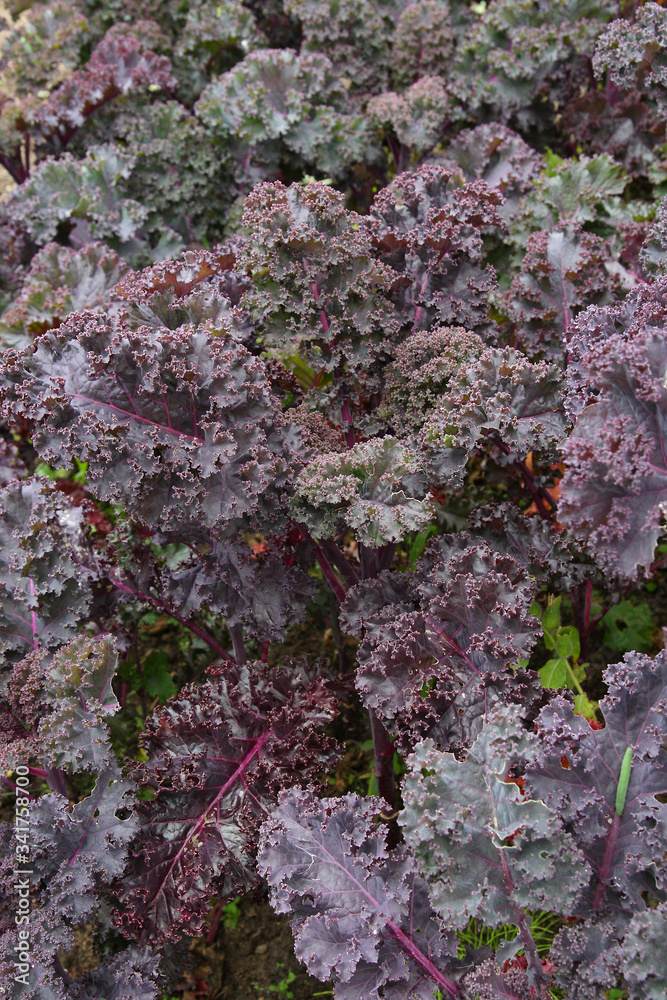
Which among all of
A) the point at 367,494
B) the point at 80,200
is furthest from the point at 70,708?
the point at 80,200

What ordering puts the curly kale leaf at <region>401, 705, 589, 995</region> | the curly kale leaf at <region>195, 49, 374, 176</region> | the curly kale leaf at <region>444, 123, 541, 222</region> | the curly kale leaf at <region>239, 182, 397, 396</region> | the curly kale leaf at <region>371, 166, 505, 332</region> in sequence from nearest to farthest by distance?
the curly kale leaf at <region>401, 705, 589, 995</region> < the curly kale leaf at <region>239, 182, 397, 396</region> < the curly kale leaf at <region>371, 166, 505, 332</region> < the curly kale leaf at <region>444, 123, 541, 222</region> < the curly kale leaf at <region>195, 49, 374, 176</region>

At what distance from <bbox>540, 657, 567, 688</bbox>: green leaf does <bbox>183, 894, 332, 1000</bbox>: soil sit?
1.29 meters

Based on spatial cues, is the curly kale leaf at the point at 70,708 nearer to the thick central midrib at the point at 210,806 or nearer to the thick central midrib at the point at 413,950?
the thick central midrib at the point at 210,806

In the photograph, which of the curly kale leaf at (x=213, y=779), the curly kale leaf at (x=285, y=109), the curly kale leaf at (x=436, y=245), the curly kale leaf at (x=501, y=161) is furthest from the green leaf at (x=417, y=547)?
the curly kale leaf at (x=285, y=109)

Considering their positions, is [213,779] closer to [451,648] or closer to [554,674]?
[451,648]

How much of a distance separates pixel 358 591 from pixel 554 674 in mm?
773

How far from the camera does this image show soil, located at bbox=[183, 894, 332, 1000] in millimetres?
2670

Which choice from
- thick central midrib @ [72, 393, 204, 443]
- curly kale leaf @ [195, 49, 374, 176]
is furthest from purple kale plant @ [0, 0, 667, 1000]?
curly kale leaf @ [195, 49, 374, 176]

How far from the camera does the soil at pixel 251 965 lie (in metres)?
2.67

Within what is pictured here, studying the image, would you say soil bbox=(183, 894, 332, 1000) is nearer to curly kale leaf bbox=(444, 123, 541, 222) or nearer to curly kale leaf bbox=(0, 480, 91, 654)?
curly kale leaf bbox=(0, 480, 91, 654)

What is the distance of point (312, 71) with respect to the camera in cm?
388

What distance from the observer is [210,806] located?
236 centimetres

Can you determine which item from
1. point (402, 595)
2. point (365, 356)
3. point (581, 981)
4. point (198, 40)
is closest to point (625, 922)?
point (581, 981)

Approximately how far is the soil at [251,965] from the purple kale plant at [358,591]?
0.09 feet
